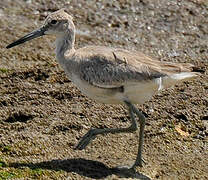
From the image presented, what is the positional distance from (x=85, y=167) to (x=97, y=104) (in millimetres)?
1294

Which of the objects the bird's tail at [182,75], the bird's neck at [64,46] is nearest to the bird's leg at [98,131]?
the bird's tail at [182,75]

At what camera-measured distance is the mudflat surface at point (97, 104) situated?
6543 mm

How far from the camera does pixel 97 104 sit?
7527 mm

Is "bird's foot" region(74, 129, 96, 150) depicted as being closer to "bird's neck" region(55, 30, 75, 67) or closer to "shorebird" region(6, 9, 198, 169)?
"shorebird" region(6, 9, 198, 169)

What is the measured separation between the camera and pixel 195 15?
982cm

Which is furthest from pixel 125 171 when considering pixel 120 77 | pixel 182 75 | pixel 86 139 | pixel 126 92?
pixel 182 75

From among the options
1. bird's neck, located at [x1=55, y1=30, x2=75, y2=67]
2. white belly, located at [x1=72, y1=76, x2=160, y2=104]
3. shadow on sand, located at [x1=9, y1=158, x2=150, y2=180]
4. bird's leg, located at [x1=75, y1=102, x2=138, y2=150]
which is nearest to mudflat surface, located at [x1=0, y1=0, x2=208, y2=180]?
shadow on sand, located at [x1=9, y1=158, x2=150, y2=180]

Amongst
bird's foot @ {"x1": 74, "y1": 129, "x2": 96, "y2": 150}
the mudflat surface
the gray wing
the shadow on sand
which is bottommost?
the mudflat surface

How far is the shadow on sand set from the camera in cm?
630

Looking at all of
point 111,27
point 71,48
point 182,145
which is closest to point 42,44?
point 111,27

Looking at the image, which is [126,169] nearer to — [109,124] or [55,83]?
[109,124]

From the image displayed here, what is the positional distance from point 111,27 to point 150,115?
2.31 m

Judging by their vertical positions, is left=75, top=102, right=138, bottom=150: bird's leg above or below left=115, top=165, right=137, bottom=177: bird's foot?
above

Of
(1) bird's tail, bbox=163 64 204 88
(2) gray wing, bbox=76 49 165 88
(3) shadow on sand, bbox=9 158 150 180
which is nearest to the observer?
(3) shadow on sand, bbox=9 158 150 180
